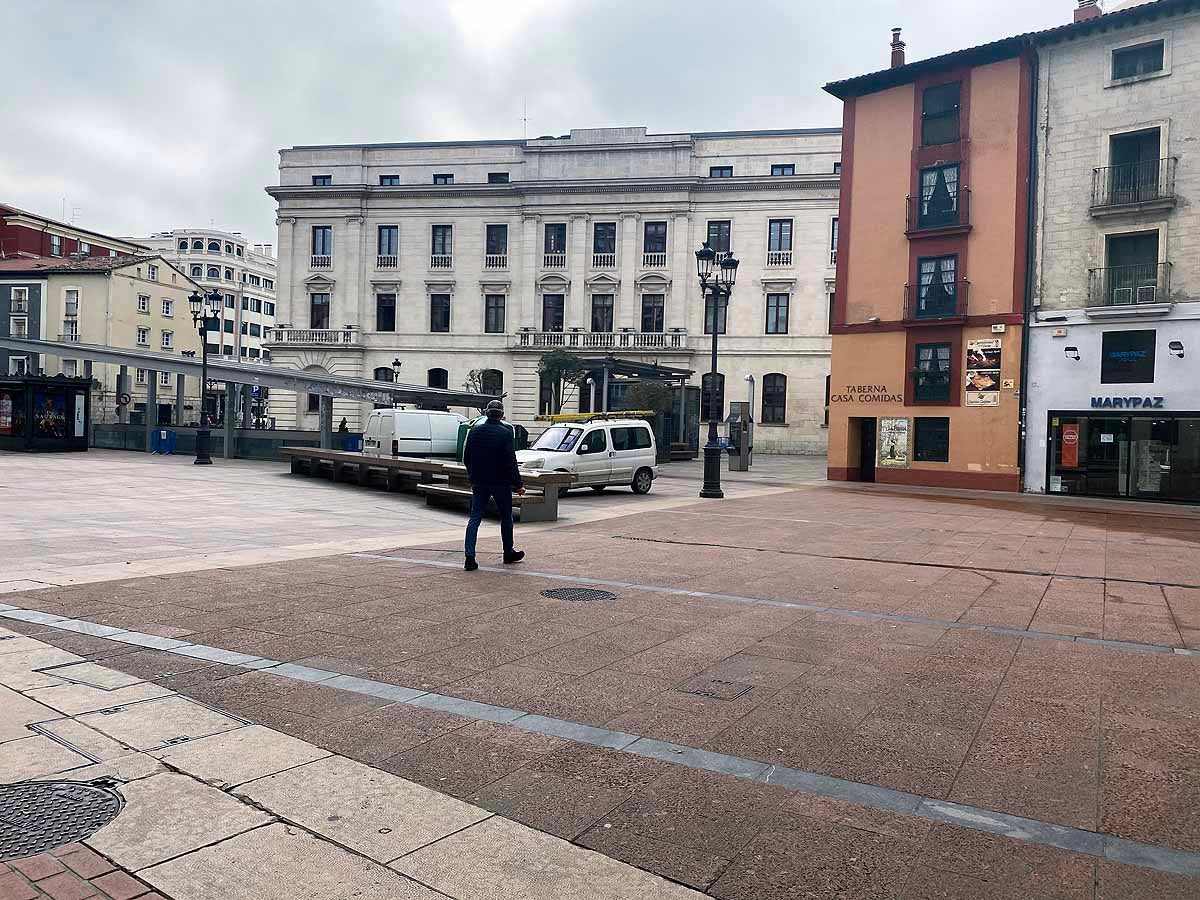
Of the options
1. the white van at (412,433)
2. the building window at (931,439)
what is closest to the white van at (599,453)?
the white van at (412,433)

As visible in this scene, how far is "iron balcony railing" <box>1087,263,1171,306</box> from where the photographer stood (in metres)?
24.6

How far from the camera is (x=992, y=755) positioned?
457 centimetres

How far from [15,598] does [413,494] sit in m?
12.5

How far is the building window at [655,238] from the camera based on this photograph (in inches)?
2082

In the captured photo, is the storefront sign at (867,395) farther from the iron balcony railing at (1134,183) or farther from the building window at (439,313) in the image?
the building window at (439,313)

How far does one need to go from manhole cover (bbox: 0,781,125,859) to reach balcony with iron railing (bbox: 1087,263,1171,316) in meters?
27.3

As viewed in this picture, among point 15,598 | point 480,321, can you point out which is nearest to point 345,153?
point 480,321

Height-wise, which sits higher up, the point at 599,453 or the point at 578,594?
the point at 599,453

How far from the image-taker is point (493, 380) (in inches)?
2164

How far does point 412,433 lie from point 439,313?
1264 inches

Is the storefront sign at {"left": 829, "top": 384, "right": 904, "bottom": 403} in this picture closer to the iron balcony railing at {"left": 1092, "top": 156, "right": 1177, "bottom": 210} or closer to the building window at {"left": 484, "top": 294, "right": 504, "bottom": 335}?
the iron balcony railing at {"left": 1092, "top": 156, "right": 1177, "bottom": 210}

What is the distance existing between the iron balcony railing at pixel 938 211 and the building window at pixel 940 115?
179 centimetres

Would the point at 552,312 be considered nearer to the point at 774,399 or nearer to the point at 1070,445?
the point at 774,399

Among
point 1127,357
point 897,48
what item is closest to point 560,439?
point 1127,357
